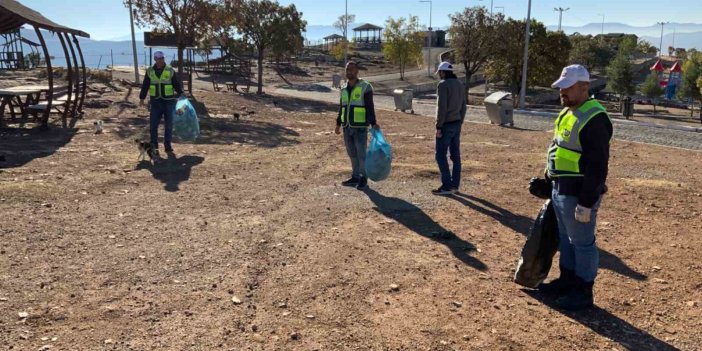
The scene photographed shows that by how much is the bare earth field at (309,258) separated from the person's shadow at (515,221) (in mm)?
28

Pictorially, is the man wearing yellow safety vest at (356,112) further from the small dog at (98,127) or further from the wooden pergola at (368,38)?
the wooden pergola at (368,38)

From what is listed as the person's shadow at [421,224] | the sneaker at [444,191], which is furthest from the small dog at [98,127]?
the sneaker at [444,191]

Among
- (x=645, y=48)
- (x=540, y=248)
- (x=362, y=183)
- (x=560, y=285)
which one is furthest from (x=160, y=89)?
(x=645, y=48)

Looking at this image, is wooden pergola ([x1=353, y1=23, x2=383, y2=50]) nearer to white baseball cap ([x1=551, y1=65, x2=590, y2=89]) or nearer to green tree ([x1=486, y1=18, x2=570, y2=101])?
green tree ([x1=486, y1=18, x2=570, y2=101])

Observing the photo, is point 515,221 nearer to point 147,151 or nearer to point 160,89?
point 147,151

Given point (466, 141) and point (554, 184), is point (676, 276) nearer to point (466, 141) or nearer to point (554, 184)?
point (554, 184)

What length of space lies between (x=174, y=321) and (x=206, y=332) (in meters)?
0.30

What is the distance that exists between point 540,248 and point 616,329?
0.77 metres

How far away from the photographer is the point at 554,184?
Result: 4129 millimetres

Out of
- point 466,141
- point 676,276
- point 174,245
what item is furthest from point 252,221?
point 466,141

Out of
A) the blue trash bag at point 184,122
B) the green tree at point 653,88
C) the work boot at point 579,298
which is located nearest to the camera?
the work boot at point 579,298

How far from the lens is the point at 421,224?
6234 millimetres

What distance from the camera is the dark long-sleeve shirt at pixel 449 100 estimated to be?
697cm

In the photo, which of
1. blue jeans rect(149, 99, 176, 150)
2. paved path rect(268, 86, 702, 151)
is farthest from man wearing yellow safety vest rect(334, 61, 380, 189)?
paved path rect(268, 86, 702, 151)
